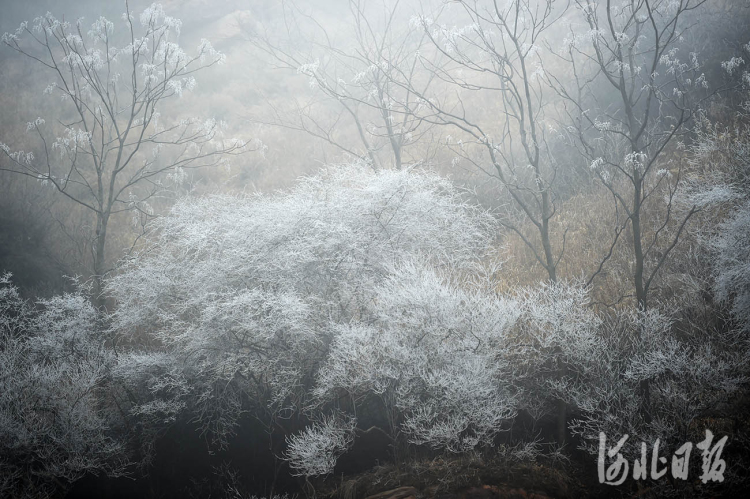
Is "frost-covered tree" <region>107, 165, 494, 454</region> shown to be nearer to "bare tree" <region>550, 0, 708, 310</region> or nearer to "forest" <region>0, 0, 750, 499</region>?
"forest" <region>0, 0, 750, 499</region>

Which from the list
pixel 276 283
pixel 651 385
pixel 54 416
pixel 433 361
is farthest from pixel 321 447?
pixel 651 385

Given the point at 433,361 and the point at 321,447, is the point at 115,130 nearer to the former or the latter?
the point at 321,447

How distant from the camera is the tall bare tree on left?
37.6 ft

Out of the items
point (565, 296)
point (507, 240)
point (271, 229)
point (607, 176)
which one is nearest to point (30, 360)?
point (271, 229)

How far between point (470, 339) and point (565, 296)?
2042 millimetres

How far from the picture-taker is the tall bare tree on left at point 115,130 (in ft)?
37.6

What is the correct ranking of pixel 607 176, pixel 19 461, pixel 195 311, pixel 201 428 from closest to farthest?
1. pixel 19 461
2. pixel 201 428
3. pixel 195 311
4. pixel 607 176

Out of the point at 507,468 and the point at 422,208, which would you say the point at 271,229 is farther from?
the point at 507,468

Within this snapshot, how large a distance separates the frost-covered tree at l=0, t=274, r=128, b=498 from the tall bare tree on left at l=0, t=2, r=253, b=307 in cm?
172

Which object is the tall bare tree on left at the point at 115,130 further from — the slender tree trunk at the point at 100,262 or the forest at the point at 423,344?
the forest at the point at 423,344

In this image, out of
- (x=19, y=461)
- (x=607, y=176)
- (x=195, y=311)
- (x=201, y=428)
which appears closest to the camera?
(x=19, y=461)

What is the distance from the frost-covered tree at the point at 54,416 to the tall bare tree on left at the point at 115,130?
1.72 m

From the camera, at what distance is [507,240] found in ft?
39.8

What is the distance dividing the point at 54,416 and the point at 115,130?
1776 cm
